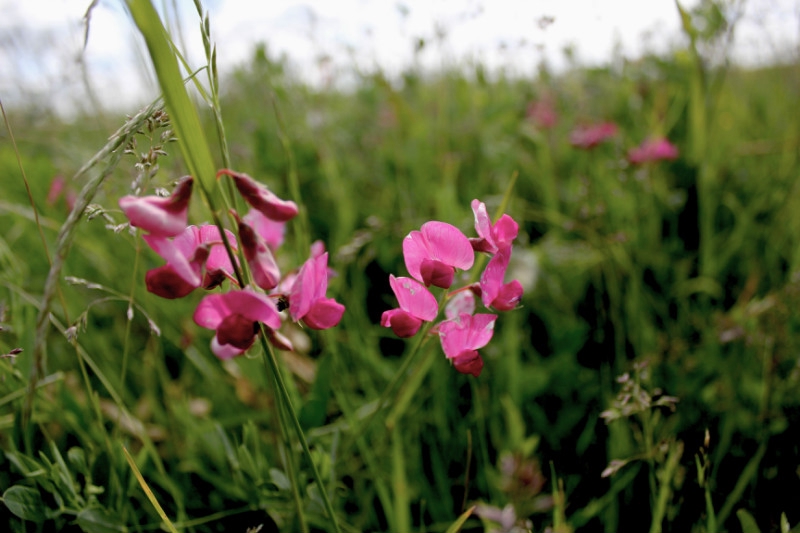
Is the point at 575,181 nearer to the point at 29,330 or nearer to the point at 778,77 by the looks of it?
the point at 29,330

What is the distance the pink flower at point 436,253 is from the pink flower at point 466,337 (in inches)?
2.7

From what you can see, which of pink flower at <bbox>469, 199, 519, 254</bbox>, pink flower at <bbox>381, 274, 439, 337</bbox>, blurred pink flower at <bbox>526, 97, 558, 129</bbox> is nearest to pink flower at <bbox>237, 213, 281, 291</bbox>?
pink flower at <bbox>381, 274, 439, 337</bbox>

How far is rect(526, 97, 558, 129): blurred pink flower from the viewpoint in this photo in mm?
2547

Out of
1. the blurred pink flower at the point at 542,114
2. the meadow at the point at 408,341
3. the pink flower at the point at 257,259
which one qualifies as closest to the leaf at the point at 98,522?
the meadow at the point at 408,341

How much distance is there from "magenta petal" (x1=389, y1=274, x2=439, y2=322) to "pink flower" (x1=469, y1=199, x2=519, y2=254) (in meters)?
0.10

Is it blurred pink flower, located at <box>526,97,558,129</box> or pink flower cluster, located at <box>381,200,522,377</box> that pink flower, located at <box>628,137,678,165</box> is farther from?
pink flower cluster, located at <box>381,200,522,377</box>

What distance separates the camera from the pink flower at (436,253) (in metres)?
0.78

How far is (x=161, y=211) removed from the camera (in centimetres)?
58

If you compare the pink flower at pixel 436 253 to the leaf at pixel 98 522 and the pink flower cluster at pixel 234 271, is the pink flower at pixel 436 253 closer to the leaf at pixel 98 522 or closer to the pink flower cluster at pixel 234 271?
the pink flower cluster at pixel 234 271

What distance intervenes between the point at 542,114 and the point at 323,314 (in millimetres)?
2138

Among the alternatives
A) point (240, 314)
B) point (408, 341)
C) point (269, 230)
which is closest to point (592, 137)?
point (408, 341)

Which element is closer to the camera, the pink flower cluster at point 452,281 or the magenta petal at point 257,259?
the magenta petal at point 257,259

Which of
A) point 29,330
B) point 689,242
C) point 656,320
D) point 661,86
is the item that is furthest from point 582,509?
point 661,86

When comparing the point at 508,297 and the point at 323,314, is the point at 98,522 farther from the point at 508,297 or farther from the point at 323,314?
the point at 508,297
